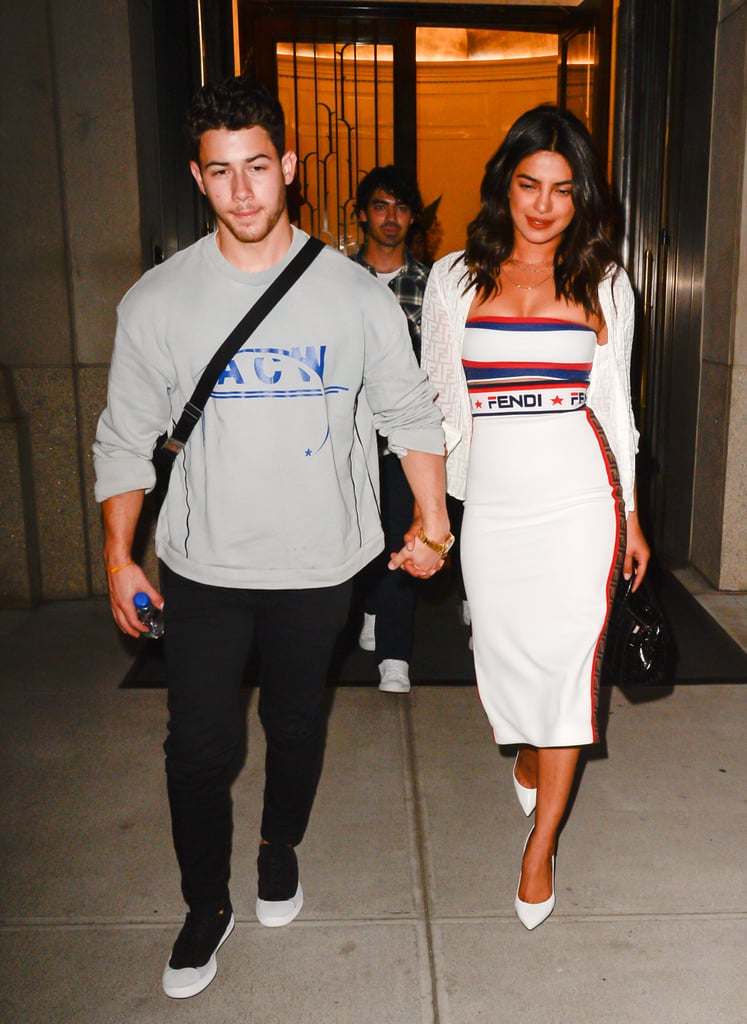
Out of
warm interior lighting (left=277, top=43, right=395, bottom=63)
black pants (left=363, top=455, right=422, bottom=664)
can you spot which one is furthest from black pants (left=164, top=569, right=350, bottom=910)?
warm interior lighting (left=277, top=43, right=395, bottom=63)

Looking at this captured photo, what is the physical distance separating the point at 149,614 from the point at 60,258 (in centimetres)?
353

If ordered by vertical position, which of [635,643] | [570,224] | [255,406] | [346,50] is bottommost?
[635,643]

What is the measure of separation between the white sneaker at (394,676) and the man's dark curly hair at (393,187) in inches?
79.2

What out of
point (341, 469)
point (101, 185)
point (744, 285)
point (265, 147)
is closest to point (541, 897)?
point (341, 469)

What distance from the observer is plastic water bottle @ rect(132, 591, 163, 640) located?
2400mm

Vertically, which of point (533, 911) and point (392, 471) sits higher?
point (392, 471)

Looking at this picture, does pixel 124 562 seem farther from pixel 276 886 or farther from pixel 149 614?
pixel 276 886

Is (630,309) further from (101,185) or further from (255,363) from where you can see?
(101,185)

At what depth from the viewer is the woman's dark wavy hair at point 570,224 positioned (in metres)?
2.78

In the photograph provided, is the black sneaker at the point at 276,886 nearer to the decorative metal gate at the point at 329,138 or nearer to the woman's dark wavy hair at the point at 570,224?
the woman's dark wavy hair at the point at 570,224

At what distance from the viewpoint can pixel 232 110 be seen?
7.39ft

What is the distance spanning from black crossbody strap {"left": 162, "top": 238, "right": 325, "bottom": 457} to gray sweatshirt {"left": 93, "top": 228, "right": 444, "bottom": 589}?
0.02m

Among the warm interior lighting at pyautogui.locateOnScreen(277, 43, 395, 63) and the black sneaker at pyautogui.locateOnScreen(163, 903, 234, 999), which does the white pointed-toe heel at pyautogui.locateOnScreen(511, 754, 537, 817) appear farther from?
the warm interior lighting at pyautogui.locateOnScreen(277, 43, 395, 63)

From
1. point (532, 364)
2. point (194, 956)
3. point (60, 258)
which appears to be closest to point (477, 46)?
point (60, 258)
